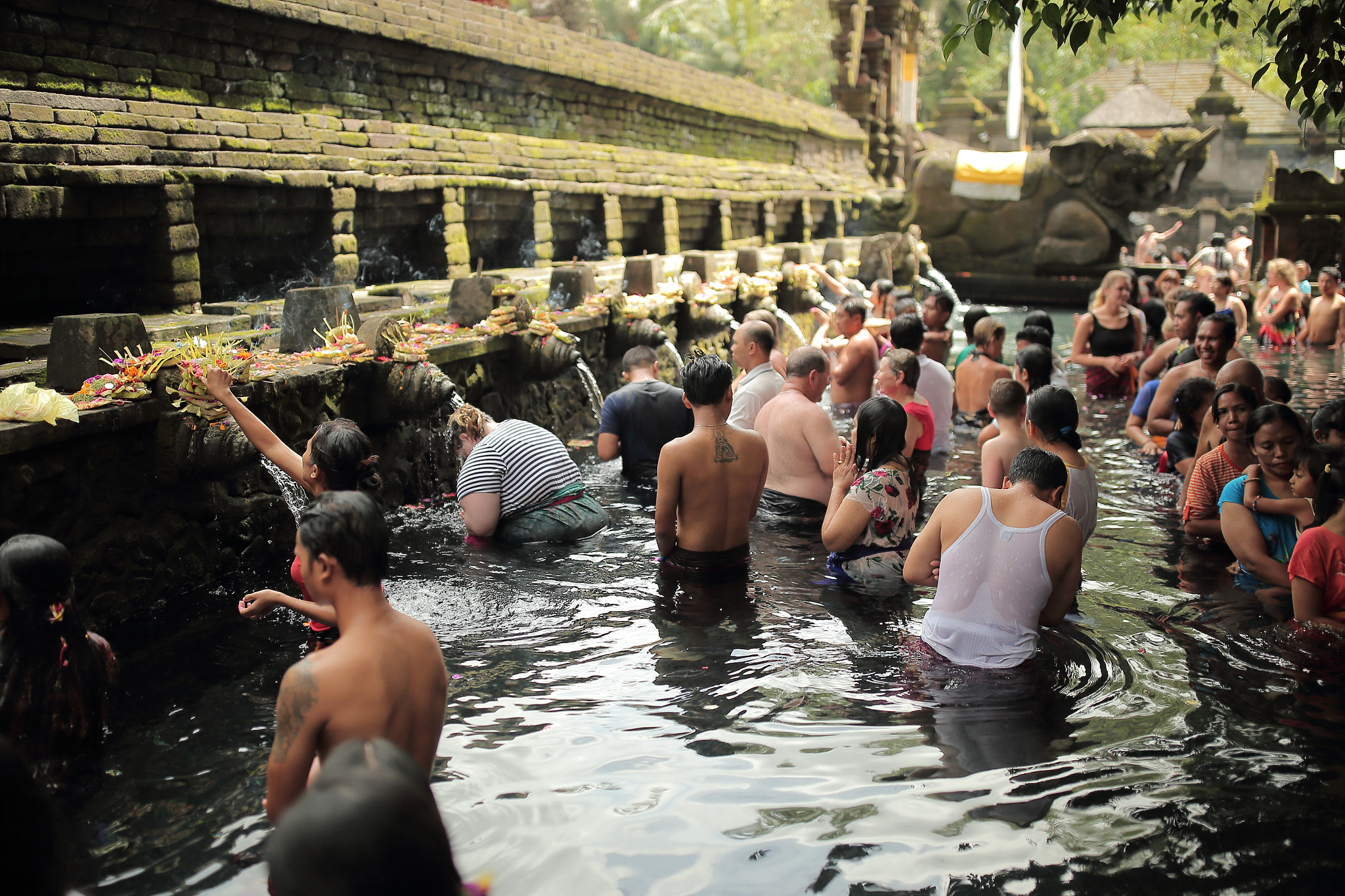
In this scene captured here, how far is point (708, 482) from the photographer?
15.8ft

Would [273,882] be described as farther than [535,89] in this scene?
No

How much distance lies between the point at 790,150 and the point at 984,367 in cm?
1859

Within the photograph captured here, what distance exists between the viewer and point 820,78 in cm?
4294

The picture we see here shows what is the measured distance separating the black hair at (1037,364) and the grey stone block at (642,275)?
521cm

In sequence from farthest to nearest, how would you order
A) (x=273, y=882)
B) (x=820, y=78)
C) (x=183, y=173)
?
(x=820, y=78), (x=183, y=173), (x=273, y=882)

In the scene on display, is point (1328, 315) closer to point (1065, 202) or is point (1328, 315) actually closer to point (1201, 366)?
point (1201, 366)

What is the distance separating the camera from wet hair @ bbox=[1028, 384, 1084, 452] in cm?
457

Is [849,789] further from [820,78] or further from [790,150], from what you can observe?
[820,78]

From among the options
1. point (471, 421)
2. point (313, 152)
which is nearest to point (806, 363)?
point (471, 421)

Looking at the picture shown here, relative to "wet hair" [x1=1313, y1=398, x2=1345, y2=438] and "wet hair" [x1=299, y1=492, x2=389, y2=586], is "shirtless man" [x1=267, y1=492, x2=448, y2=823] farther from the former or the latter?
"wet hair" [x1=1313, y1=398, x2=1345, y2=438]

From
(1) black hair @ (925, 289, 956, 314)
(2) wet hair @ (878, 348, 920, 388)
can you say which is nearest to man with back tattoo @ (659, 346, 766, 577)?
(2) wet hair @ (878, 348, 920, 388)

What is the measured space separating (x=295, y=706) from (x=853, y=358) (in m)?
6.09

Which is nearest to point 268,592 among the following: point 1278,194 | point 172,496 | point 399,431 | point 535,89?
point 172,496

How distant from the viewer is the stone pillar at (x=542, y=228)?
1323 cm
